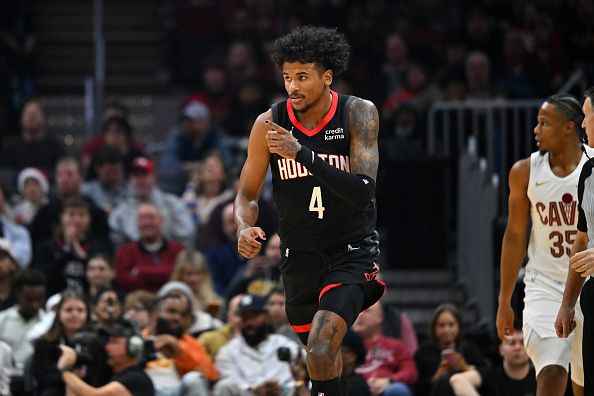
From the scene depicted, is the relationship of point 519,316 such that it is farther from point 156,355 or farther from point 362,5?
point 362,5

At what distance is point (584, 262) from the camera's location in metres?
6.59

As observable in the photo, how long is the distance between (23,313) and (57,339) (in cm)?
86

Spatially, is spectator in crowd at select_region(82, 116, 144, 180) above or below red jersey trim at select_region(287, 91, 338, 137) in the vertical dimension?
below

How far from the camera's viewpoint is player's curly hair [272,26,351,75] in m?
7.01

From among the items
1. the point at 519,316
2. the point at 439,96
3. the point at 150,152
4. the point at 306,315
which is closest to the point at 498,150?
the point at 439,96

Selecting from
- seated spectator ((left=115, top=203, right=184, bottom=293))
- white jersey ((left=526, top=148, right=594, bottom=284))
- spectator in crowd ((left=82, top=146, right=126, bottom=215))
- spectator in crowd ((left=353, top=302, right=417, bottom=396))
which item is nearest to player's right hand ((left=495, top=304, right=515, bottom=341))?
white jersey ((left=526, top=148, right=594, bottom=284))

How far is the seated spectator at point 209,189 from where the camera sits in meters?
13.6

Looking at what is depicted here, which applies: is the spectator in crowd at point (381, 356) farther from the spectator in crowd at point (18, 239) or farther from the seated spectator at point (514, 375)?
the spectator in crowd at point (18, 239)

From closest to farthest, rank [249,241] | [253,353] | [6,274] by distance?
[249,241] < [253,353] < [6,274]

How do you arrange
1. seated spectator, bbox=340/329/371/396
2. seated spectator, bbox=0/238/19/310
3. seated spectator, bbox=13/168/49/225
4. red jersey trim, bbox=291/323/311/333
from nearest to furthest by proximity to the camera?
red jersey trim, bbox=291/323/311/333 → seated spectator, bbox=340/329/371/396 → seated spectator, bbox=0/238/19/310 → seated spectator, bbox=13/168/49/225

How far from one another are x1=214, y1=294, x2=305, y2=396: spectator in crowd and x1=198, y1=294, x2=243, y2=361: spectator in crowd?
18cm

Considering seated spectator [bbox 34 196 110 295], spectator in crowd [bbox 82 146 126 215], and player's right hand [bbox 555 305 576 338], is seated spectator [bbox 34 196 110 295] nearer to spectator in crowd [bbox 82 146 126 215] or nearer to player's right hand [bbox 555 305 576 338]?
spectator in crowd [bbox 82 146 126 215]

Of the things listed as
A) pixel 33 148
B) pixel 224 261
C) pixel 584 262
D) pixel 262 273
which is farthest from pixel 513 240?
pixel 33 148

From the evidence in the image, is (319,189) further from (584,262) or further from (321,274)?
(584,262)
